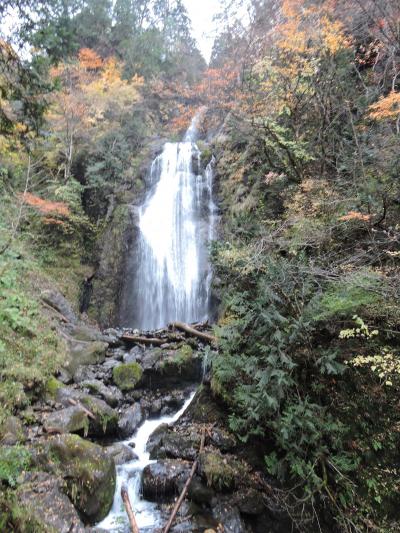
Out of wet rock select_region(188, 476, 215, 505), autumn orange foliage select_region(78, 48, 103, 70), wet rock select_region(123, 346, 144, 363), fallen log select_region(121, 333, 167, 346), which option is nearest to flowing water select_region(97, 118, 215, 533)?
fallen log select_region(121, 333, 167, 346)

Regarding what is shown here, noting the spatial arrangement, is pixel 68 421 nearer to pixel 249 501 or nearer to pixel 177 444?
→ pixel 177 444

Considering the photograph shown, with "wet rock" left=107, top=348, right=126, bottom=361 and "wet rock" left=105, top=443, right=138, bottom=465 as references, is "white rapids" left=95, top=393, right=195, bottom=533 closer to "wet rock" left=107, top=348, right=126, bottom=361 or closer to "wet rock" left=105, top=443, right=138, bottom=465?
"wet rock" left=105, top=443, right=138, bottom=465

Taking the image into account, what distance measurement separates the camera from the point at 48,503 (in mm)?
3838

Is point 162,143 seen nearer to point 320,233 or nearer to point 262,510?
point 320,233

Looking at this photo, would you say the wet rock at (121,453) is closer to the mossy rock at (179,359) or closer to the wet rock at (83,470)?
the wet rock at (83,470)

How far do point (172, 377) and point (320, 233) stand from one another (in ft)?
14.9

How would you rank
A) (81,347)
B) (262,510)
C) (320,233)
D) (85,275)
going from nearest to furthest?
(262,510) < (320,233) < (81,347) < (85,275)

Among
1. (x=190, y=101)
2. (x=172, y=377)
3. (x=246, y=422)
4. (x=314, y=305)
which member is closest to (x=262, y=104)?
(x=314, y=305)

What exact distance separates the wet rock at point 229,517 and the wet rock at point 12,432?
2919 millimetres

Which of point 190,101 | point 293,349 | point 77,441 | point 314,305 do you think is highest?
point 190,101

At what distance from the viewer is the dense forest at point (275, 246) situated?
4.13m

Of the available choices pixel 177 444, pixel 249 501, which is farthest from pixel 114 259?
pixel 249 501

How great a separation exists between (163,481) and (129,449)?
1139mm

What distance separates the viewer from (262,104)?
9172 mm
